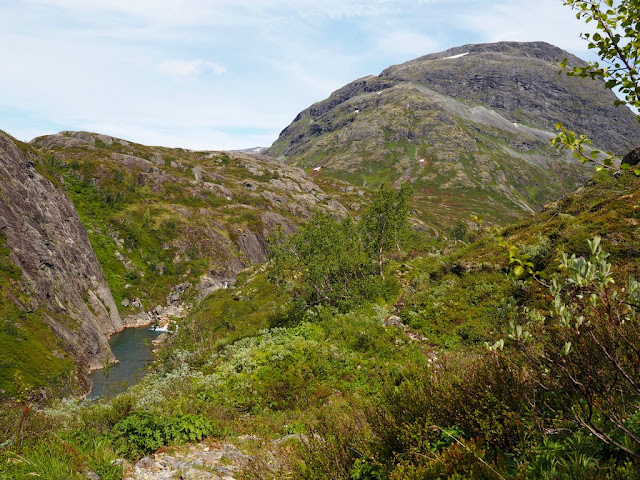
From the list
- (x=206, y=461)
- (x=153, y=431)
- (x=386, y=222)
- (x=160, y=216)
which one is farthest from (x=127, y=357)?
(x=160, y=216)

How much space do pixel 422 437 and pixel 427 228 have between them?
162 metres

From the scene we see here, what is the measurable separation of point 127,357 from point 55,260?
2166cm

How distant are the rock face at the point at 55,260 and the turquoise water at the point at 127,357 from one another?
88.1 inches

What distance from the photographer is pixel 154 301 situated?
8212 centimetres

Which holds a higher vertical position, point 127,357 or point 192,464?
point 192,464

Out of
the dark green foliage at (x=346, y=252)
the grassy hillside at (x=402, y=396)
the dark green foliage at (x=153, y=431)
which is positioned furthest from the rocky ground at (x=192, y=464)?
the dark green foliage at (x=346, y=252)

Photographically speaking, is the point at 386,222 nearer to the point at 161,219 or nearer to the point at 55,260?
the point at 55,260

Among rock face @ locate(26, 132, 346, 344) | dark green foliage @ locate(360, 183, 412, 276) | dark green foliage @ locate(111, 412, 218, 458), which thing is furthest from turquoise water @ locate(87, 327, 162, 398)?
dark green foliage @ locate(111, 412, 218, 458)

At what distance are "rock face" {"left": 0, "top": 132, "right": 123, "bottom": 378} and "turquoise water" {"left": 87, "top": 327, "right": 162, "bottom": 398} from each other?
2237mm

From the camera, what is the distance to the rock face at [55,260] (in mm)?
49594

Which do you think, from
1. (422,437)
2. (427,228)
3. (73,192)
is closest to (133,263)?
(73,192)

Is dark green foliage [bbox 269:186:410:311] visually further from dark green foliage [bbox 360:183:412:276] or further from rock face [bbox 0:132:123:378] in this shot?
rock face [bbox 0:132:123:378]

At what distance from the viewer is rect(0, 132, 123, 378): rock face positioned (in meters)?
49.6

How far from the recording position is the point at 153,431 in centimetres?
918
